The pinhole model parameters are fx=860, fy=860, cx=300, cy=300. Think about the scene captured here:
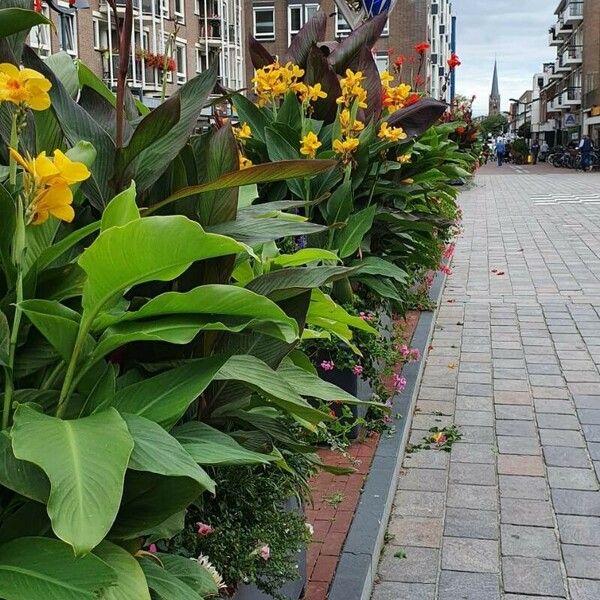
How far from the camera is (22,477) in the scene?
1356 mm

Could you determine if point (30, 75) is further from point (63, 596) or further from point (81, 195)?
point (63, 596)

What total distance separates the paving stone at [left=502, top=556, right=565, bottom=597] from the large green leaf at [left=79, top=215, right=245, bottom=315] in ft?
7.14

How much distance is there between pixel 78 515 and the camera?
3.89 ft

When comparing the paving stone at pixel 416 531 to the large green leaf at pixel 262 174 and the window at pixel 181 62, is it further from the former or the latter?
the window at pixel 181 62

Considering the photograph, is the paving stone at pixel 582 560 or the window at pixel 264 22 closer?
the paving stone at pixel 582 560

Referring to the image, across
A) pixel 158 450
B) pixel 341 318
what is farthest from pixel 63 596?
pixel 341 318

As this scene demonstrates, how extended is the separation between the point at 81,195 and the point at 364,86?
3.16m

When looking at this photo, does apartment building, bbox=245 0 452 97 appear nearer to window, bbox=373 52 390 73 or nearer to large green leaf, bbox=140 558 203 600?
window, bbox=373 52 390 73

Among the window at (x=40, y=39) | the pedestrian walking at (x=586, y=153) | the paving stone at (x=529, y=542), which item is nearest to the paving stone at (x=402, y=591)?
the paving stone at (x=529, y=542)

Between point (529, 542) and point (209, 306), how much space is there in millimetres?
2373

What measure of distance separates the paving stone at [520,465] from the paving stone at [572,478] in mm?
65

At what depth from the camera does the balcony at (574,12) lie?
7531 centimetres

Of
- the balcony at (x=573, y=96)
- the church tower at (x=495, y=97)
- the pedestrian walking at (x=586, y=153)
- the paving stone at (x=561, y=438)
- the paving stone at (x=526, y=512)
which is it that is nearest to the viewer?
the paving stone at (x=526, y=512)

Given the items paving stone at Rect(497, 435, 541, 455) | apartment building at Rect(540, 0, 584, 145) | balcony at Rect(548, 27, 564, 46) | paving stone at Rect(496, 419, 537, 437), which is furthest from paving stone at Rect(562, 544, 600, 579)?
balcony at Rect(548, 27, 564, 46)
